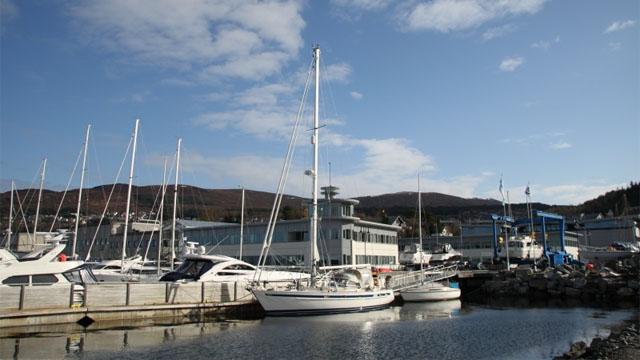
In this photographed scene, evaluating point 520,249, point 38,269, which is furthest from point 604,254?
point 38,269

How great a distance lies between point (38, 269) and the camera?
31828 mm

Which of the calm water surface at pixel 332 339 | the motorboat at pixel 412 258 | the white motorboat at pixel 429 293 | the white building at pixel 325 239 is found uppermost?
the white building at pixel 325 239

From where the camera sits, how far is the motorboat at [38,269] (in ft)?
102

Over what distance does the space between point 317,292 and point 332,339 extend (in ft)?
32.7

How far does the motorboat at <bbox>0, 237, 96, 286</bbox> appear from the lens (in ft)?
102

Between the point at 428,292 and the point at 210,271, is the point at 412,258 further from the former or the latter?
the point at 210,271

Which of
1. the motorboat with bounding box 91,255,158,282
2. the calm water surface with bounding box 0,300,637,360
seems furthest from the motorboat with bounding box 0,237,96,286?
the motorboat with bounding box 91,255,158,282

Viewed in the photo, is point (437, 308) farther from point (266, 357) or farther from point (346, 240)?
point (266, 357)

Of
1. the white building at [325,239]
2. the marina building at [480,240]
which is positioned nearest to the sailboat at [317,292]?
the white building at [325,239]

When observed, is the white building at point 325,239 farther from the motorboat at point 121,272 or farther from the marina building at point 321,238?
the motorboat at point 121,272

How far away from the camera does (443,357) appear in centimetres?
2317

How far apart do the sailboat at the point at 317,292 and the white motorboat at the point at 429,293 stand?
24.4ft

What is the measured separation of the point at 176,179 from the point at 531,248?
54.7 metres

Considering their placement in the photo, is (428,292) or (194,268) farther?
(428,292)
